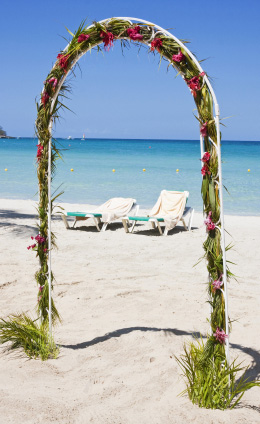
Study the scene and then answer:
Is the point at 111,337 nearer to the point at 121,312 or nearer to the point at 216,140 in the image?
A: the point at 121,312

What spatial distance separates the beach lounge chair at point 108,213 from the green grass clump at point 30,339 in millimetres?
6082

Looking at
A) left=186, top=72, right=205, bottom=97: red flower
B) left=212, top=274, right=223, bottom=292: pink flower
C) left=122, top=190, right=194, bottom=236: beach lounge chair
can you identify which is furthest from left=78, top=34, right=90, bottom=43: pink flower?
left=122, top=190, right=194, bottom=236: beach lounge chair

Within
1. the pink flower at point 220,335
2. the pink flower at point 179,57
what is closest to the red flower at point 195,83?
the pink flower at point 179,57

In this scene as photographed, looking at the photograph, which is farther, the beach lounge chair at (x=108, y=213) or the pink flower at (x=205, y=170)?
the beach lounge chair at (x=108, y=213)

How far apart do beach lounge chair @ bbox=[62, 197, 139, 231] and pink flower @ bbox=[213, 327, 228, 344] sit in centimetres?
713

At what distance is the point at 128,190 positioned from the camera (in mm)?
21984

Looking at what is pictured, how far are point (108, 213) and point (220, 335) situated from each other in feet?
24.3

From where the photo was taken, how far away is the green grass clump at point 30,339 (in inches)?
156

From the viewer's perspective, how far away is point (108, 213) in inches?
414

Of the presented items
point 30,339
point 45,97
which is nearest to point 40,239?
point 30,339

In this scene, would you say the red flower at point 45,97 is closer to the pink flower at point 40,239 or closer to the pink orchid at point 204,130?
the pink flower at point 40,239

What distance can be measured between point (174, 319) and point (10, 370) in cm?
178

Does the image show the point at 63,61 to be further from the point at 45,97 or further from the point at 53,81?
the point at 45,97

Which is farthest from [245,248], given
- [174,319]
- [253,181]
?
[253,181]
